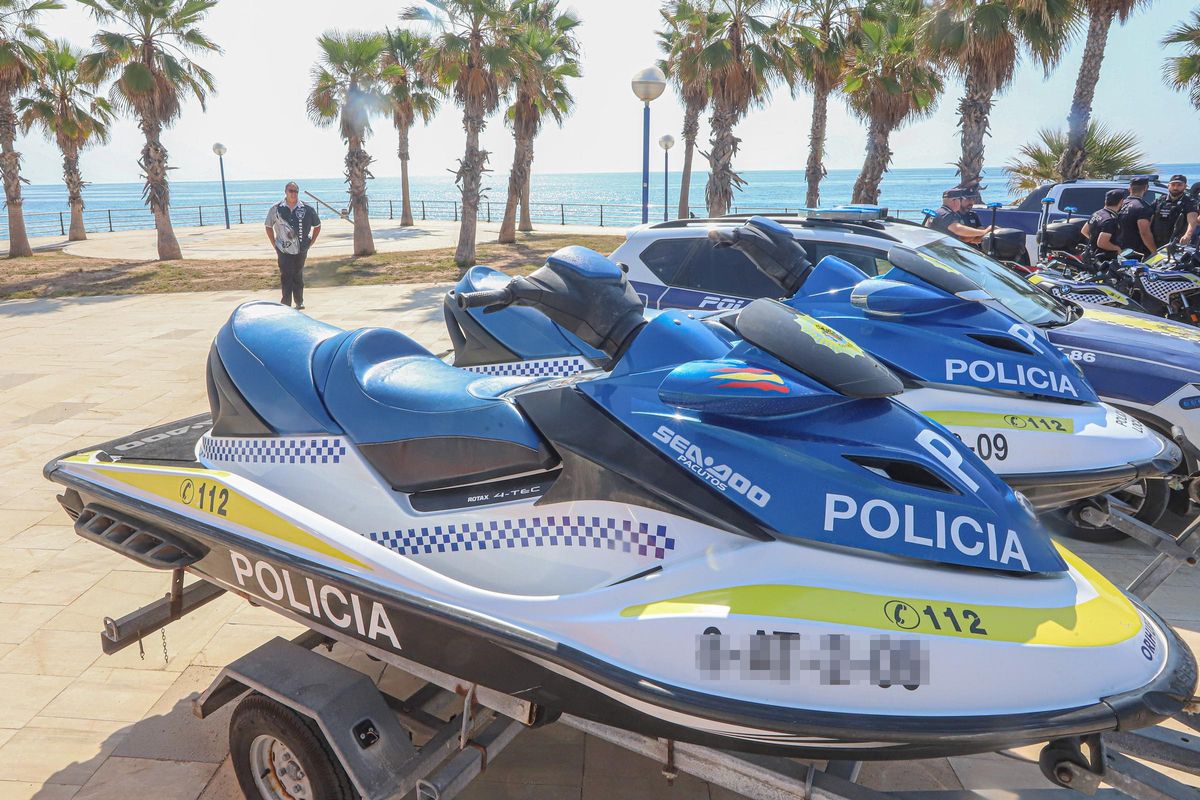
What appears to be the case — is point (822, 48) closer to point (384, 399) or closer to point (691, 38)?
point (691, 38)

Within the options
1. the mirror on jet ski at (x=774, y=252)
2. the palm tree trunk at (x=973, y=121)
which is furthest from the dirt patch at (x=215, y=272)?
the mirror on jet ski at (x=774, y=252)

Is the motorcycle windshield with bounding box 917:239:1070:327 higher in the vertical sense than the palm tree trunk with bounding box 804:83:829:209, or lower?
lower

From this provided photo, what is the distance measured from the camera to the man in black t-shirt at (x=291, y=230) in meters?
11.4

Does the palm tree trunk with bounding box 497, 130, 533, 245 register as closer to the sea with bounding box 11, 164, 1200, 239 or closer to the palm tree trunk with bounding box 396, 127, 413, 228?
the sea with bounding box 11, 164, 1200, 239

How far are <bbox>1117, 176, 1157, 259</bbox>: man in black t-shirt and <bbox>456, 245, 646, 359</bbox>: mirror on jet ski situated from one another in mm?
9777

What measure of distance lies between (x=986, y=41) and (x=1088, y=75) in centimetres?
317

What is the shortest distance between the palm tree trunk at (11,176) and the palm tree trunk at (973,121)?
22601 mm

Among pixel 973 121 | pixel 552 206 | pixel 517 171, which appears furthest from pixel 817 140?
pixel 552 206

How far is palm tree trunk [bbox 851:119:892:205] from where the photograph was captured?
22078 mm

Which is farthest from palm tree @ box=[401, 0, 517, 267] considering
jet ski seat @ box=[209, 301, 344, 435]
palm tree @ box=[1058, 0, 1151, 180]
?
jet ski seat @ box=[209, 301, 344, 435]

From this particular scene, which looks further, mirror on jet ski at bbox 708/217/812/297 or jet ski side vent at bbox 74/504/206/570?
mirror on jet ski at bbox 708/217/812/297

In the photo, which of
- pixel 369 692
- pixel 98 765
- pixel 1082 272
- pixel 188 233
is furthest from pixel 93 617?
pixel 188 233

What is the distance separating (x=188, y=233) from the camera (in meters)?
33.4

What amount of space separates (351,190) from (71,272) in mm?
6441
